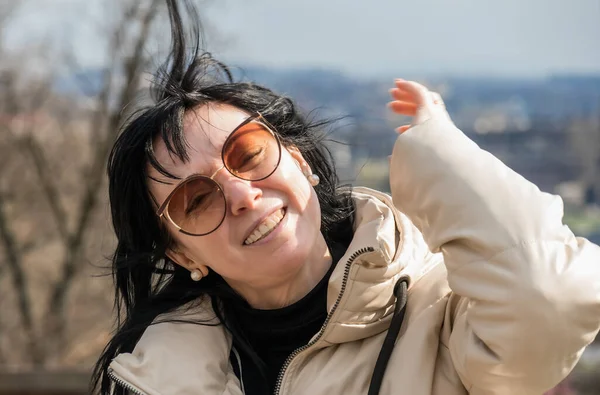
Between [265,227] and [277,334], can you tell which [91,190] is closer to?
[277,334]

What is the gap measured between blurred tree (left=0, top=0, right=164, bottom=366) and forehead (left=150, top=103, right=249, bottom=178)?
383 centimetres

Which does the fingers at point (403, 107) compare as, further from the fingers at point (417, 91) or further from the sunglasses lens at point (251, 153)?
the sunglasses lens at point (251, 153)

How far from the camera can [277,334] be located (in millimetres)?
1515

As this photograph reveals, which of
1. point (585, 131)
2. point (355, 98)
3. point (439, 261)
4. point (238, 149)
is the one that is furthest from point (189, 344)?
point (585, 131)

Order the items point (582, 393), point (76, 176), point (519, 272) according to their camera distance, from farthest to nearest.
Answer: point (76, 176), point (582, 393), point (519, 272)

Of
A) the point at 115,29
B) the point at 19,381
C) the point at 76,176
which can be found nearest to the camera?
the point at 19,381

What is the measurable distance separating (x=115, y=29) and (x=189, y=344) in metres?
4.10

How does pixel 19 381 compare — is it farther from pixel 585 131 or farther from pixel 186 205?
Result: pixel 585 131

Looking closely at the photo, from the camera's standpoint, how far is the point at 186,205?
1449 millimetres

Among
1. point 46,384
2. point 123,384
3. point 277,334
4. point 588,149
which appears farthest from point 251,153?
point 588,149

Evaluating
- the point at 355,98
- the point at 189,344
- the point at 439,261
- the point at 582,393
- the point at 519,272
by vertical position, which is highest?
the point at 519,272

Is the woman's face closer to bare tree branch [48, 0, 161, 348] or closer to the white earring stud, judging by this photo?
the white earring stud

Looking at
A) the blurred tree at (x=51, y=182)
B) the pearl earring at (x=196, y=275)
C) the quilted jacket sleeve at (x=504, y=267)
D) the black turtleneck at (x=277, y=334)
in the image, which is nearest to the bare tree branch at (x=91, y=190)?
the blurred tree at (x=51, y=182)

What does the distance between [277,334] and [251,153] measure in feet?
1.24
